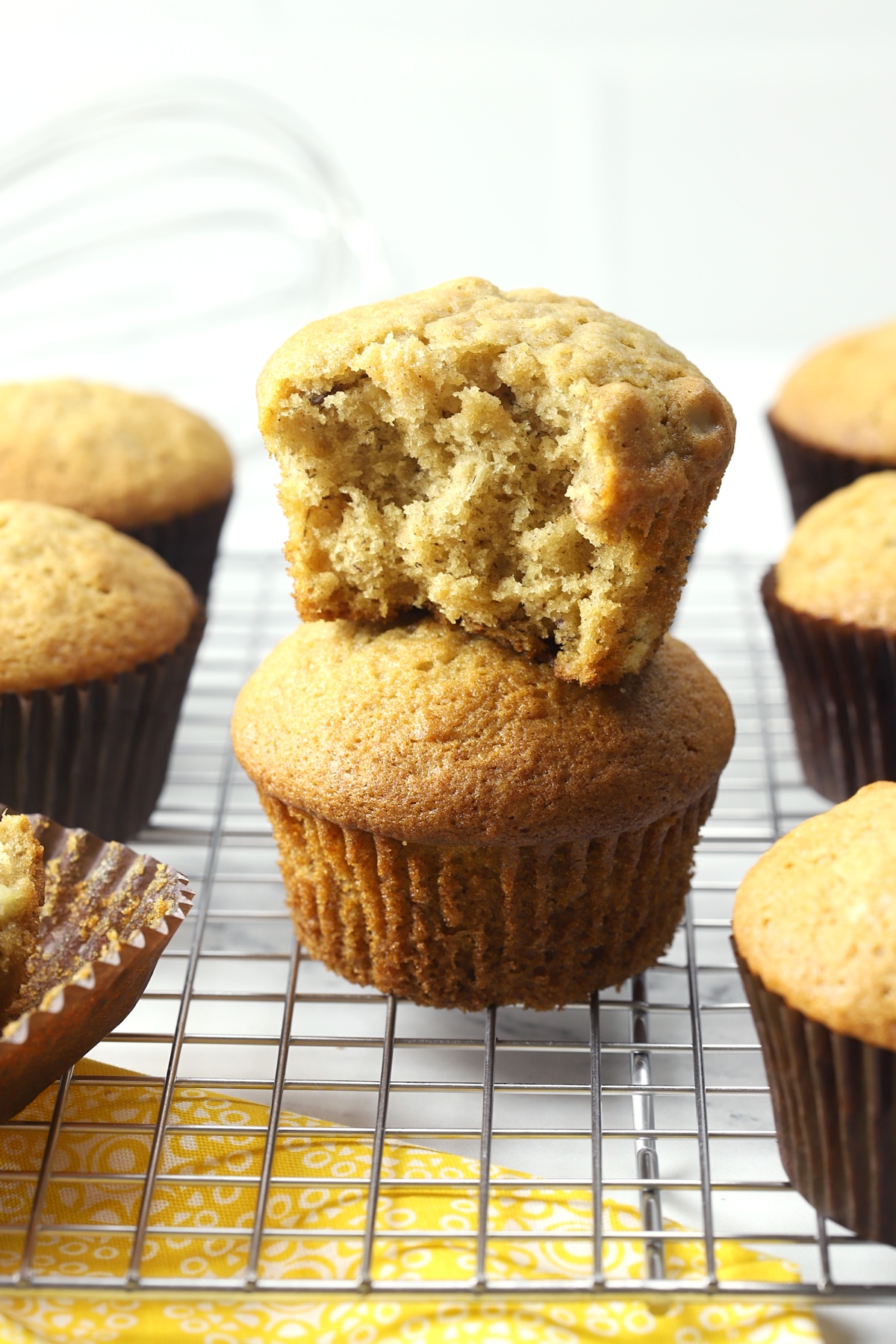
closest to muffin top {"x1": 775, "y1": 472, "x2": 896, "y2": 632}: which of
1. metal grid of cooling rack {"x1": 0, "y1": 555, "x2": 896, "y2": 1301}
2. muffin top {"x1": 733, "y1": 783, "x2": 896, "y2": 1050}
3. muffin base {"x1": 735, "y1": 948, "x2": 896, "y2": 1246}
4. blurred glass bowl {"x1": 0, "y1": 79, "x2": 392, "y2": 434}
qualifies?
metal grid of cooling rack {"x1": 0, "y1": 555, "x2": 896, "y2": 1301}

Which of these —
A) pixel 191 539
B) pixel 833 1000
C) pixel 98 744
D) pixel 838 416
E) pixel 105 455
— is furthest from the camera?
pixel 838 416

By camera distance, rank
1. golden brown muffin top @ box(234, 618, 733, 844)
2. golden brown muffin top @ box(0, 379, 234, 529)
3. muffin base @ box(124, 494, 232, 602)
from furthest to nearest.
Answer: muffin base @ box(124, 494, 232, 602) < golden brown muffin top @ box(0, 379, 234, 529) < golden brown muffin top @ box(234, 618, 733, 844)

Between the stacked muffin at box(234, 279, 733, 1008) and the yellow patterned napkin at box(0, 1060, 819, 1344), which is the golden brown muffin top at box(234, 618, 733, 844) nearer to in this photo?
the stacked muffin at box(234, 279, 733, 1008)

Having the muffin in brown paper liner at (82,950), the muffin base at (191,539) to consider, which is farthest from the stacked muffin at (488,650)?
the muffin base at (191,539)

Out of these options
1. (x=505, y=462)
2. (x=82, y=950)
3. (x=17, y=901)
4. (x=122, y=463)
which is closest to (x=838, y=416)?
(x=122, y=463)

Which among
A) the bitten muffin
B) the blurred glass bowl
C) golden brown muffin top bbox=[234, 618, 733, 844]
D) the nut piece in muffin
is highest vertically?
the bitten muffin

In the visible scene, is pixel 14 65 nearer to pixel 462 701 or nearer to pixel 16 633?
pixel 16 633

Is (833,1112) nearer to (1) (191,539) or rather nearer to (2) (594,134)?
(1) (191,539)
